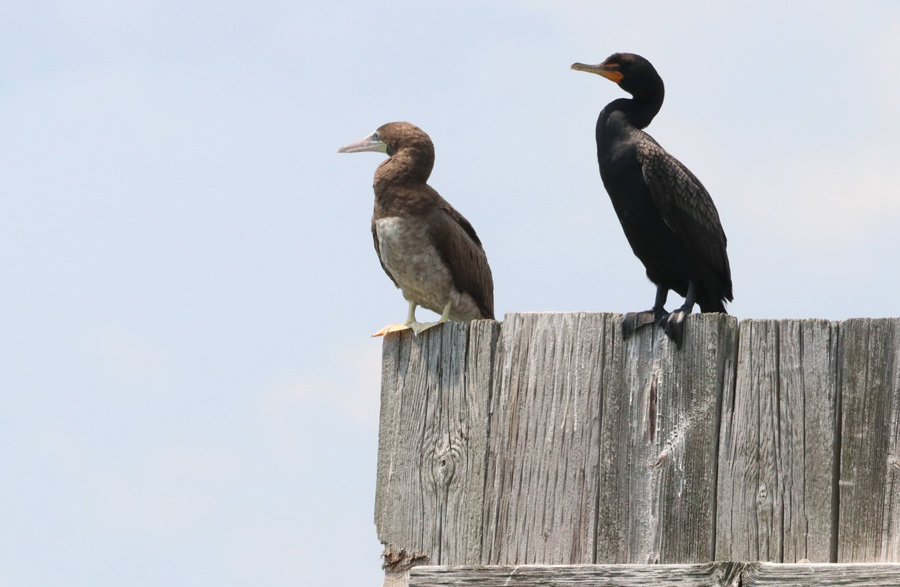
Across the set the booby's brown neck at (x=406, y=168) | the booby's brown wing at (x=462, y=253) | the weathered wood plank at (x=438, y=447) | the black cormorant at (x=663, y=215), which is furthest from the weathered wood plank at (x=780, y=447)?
the booby's brown wing at (x=462, y=253)

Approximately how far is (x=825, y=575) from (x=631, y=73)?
3384 mm

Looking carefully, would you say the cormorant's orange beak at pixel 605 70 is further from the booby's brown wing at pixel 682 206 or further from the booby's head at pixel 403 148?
the booby's head at pixel 403 148

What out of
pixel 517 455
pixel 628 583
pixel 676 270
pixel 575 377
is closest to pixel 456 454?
pixel 517 455

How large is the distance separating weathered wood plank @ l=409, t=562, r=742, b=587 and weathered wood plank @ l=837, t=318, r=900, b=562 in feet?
1.26

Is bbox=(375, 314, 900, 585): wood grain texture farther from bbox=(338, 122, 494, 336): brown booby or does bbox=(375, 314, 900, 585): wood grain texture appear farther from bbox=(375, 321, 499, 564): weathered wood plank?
bbox=(338, 122, 494, 336): brown booby

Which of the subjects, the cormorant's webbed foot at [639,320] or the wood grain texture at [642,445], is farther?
A: the cormorant's webbed foot at [639,320]

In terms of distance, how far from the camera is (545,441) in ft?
13.4

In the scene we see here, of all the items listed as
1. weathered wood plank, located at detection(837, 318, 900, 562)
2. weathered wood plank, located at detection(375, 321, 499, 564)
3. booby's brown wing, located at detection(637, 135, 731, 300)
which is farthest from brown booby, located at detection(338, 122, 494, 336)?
weathered wood plank, located at detection(837, 318, 900, 562)

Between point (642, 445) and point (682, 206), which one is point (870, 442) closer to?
point (642, 445)

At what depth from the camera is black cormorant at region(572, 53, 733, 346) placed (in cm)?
593

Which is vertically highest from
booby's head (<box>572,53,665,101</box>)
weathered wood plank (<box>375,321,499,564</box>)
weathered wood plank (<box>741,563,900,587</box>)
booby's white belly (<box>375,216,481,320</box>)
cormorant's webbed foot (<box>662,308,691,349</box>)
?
booby's head (<box>572,53,665,101</box>)

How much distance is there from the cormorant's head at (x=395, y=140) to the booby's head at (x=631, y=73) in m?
0.88

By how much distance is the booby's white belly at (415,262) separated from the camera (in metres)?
6.43

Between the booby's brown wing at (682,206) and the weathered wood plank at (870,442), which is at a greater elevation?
the booby's brown wing at (682,206)
